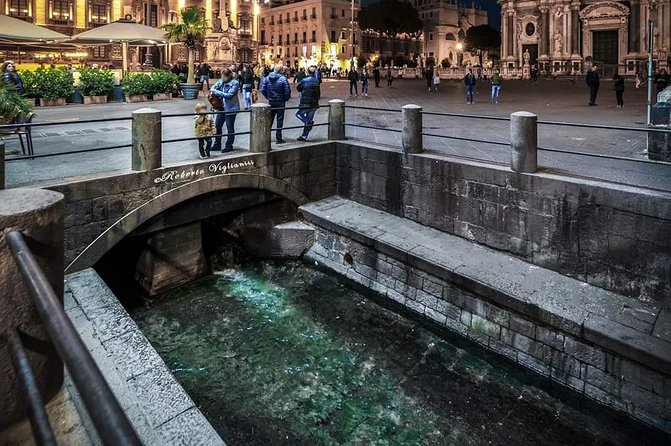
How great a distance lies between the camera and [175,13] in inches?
2447

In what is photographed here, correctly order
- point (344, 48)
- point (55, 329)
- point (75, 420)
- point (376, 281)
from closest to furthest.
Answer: point (55, 329) → point (75, 420) → point (376, 281) → point (344, 48)

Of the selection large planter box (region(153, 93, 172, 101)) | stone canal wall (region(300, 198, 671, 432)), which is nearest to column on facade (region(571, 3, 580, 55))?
large planter box (region(153, 93, 172, 101))

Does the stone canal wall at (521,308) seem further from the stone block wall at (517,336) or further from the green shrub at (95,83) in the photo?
the green shrub at (95,83)

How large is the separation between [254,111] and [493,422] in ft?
23.8

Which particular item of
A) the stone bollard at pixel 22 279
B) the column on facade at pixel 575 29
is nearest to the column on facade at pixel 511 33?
the column on facade at pixel 575 29

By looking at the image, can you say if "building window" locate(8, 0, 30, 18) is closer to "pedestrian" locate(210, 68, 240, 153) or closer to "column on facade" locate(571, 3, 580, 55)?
"pedestrian" locate(210, 68, 240, 153)

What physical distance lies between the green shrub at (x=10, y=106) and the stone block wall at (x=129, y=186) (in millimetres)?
3012

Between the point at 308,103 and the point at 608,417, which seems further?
the point at 308,103

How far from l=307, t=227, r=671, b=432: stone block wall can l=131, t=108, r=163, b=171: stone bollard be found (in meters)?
4.05

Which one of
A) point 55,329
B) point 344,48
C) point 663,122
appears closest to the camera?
point 55,329

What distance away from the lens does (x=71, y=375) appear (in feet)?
4.66

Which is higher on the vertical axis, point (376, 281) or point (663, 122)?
point (663, 122)

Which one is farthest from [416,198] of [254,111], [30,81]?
[30,81]

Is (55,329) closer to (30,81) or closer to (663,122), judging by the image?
(663,122)
